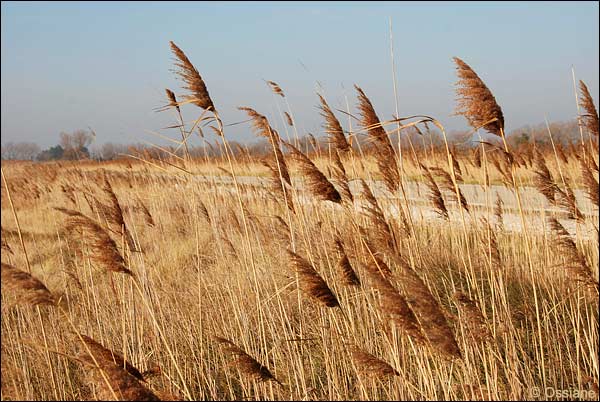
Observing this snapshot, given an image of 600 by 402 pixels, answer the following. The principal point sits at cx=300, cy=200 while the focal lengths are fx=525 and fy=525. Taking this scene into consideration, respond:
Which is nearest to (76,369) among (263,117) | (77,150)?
(263,117)

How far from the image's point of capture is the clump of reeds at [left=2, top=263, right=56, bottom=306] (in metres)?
1.84

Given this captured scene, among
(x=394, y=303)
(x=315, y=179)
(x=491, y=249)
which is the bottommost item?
(x=491, y=249)

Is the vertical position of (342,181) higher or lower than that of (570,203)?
higher

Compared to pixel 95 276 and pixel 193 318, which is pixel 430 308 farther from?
pixel 95 276

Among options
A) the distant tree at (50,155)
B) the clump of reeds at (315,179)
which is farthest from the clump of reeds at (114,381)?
the distant tree at (50,155)

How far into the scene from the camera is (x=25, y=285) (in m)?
1.88

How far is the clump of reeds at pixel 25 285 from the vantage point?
184 centimetres

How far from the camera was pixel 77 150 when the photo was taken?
878 cm

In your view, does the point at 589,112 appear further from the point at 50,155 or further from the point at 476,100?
the point at 50,155

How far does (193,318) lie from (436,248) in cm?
256

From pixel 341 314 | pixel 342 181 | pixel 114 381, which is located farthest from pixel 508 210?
pixel 114 381

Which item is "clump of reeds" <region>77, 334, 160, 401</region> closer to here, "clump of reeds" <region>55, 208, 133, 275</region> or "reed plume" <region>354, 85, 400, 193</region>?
"clump of reeds" <region>55, 208, 133, 275</region>

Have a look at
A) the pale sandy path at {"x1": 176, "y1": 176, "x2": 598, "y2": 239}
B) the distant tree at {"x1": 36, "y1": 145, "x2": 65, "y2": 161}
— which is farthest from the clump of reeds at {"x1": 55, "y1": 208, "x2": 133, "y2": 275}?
the distant tree at {"x1": 36, "y1": 145, "x2": 65, "y2": 161}

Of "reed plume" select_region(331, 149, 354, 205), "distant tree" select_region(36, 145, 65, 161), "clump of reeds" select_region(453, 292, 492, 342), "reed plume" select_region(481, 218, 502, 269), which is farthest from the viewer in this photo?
"distant tree" select_region(36, 145, 65, 161)
